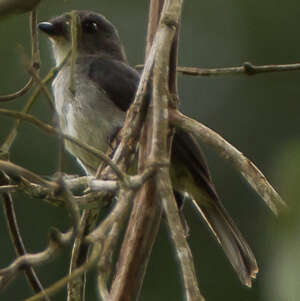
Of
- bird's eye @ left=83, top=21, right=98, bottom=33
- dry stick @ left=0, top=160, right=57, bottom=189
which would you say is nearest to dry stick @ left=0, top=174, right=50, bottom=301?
dry stick @ left=0, top=160, right=57, bottom=189

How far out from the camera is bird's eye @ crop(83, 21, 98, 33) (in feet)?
15.0

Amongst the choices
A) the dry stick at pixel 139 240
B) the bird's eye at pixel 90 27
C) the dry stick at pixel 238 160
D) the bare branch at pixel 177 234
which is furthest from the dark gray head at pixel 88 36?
the bare branch at pixel 177 234

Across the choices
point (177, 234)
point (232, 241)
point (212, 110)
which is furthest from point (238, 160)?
point (212, 110)

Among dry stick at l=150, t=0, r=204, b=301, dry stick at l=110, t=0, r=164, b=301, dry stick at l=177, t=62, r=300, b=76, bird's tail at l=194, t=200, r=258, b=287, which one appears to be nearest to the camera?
dry stick at l=150, t=0, r=204, b=301

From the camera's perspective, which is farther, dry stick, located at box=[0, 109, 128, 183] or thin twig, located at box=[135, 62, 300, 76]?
thin twig, located at box=[135, 62, 300, 76]

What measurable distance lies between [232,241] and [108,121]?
3.21ft

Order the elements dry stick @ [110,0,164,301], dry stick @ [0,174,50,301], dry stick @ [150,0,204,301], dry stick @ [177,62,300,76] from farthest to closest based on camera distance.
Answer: dry stick @ [177,62,300,76], dry stick @ [0,174,50,301], dry stick @ [110,0,164,301], dry stick @ [150,0,204,301]

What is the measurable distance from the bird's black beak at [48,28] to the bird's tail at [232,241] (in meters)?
1.37

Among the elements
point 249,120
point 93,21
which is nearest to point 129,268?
point 93,21

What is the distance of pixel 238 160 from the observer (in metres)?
1.71

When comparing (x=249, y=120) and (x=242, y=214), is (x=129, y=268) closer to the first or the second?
(x=242, y=214)

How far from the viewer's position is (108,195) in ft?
5.60

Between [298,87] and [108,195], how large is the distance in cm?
528

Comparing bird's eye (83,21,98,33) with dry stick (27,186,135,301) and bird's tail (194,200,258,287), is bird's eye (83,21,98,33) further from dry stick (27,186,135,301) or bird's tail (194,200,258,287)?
dry stick (27,186,135,301)
